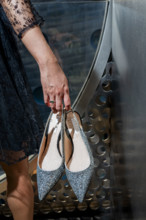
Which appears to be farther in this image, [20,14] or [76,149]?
[76,149]

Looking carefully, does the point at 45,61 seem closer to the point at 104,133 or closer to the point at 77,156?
the point at 77,156

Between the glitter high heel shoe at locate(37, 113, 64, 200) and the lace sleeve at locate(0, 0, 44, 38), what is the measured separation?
0.93ft

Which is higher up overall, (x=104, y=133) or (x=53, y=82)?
A: (x=53, y=82)

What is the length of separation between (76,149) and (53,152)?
7 centimetres

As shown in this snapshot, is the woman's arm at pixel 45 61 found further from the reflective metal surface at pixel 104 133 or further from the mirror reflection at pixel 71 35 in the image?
the mirror reflection at pixel 71 35

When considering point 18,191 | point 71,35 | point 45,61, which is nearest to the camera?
point 45,61

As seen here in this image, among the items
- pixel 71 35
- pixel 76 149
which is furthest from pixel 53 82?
pixel 71 35

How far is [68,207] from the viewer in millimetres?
1176

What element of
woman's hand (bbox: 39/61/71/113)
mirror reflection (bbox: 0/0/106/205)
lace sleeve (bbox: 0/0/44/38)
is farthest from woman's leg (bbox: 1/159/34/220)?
mirror reflection (bbox: 0/0/106/205)

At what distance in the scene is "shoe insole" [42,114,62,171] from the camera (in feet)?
2.28

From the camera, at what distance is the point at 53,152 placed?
736mm

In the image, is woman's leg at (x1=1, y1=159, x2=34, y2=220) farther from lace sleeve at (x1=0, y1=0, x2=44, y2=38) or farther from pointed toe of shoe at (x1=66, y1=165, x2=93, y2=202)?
lace sleeve at (x1=0, y1=0, x2=44, y2=38)

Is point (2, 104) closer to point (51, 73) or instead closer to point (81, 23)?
point (51, 73)

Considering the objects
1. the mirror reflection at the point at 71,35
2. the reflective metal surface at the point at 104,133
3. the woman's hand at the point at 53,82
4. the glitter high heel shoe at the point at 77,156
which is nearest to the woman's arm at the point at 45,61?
the woman's hand at the point at 53,82
